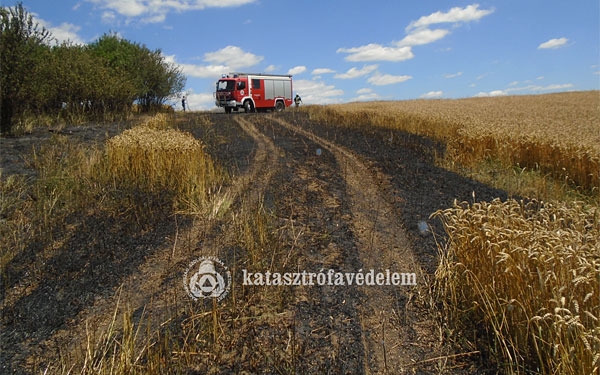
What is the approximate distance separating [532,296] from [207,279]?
3.09 meters

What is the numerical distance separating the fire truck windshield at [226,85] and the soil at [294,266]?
19727 millimetres

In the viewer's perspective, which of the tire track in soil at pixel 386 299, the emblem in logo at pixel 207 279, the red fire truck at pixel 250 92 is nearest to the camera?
the tire track in soil at pixel 386 299

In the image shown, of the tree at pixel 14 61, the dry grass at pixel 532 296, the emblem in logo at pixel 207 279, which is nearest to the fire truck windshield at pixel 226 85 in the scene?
the tree at pixel 14 61

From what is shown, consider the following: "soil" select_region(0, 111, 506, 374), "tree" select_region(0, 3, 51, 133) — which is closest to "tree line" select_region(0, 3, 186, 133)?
"tree" select_region(0, 3, 51, 133)

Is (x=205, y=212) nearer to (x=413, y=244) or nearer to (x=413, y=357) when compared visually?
(x=413, y=244)

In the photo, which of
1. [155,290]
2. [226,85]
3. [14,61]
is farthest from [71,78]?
[155,290]

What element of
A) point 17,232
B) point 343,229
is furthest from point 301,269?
point 17,232

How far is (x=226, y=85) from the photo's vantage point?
90.2 feet

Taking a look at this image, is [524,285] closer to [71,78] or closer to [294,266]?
[294,266]

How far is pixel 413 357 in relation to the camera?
3.05m

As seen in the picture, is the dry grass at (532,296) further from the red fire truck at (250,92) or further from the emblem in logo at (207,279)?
the red fire truck at (250,92)

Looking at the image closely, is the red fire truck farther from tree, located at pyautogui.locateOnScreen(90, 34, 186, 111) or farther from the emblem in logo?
the emblem in logo

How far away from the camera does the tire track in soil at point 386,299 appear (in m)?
3.05

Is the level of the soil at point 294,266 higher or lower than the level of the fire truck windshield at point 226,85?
lower
